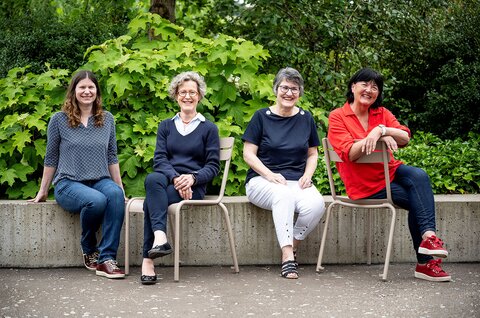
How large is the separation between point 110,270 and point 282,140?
1.62 meters

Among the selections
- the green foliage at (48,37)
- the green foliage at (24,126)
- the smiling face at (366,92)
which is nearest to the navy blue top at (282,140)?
the smiling face at (366,92)

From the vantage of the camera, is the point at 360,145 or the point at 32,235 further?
the point at 32,235

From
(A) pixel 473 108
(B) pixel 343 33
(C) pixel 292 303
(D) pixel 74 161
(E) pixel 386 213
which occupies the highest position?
(B) pixel 343 33

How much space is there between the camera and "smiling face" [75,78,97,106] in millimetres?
6137

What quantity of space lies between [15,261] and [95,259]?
27.4 inches

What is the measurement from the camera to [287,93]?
618 centimetres

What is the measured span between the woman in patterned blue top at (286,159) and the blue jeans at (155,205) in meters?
0.72

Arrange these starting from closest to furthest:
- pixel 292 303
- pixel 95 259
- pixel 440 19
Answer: pixel 292 303
pixel 95 259
pixel 440 19

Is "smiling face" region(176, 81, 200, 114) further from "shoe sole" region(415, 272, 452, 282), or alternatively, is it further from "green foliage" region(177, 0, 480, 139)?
"green foliage" region(177, 0, 480, 139)

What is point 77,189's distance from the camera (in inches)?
236

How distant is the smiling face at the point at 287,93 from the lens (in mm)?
6169

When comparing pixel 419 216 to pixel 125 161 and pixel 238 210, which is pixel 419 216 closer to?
pixel 238 210

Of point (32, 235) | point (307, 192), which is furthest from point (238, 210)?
point (32, 235)

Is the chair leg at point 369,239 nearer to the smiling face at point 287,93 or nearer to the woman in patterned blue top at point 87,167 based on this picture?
the smiling face at point 287,93
